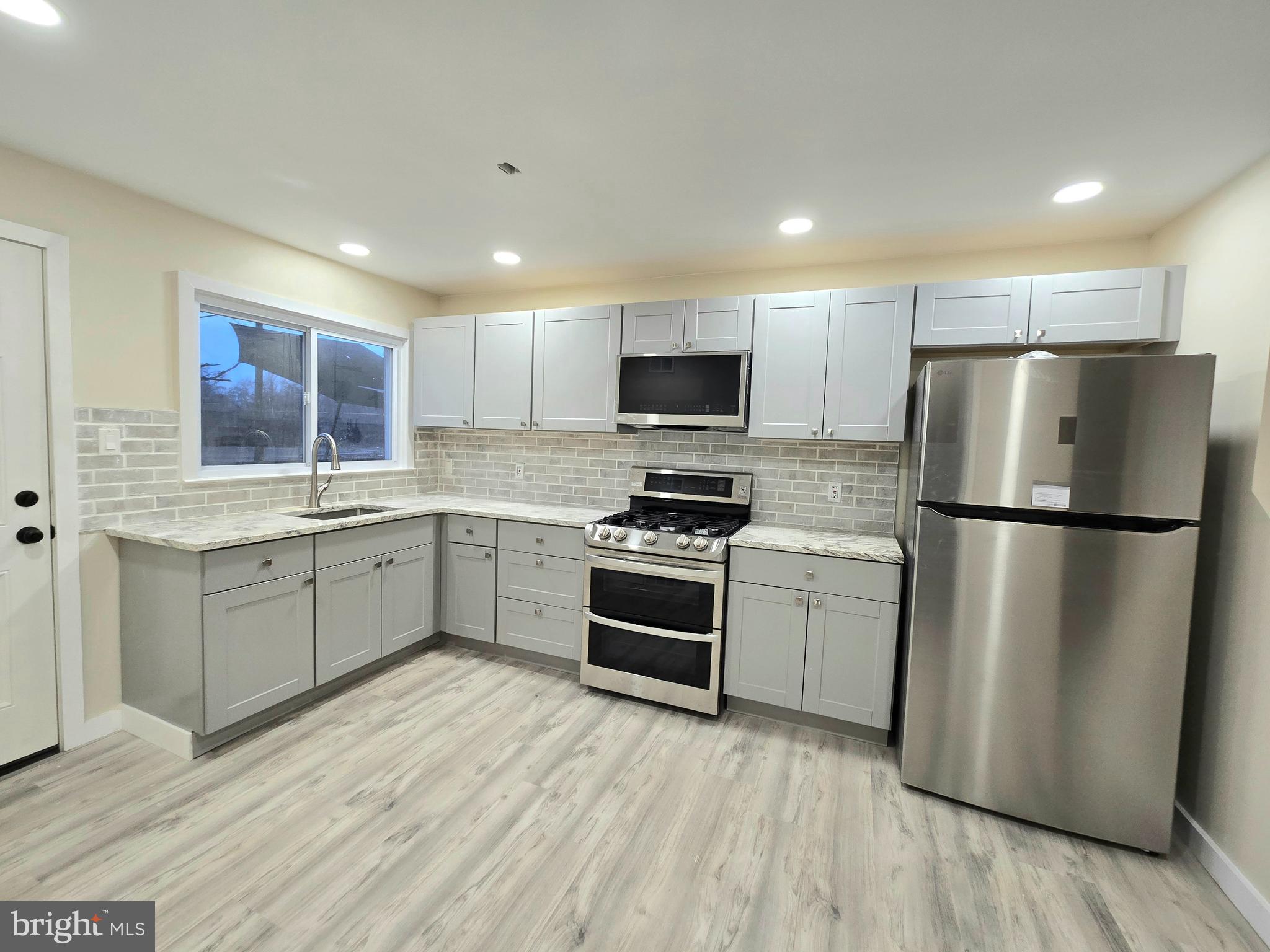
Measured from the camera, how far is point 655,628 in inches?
111

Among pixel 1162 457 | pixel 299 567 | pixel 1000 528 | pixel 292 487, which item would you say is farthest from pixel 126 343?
pixel 1162 457

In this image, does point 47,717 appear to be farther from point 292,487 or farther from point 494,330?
point 494,330

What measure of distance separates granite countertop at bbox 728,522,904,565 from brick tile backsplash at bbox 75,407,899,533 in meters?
0.14

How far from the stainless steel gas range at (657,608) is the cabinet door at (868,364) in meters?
0.86

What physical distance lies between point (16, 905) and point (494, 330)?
3.19 meters

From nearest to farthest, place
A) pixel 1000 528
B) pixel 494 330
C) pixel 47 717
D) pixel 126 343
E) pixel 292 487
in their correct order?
pixel 1000 528 → pixel 47 717 → pixel 126 343 → pixel 292 487 → pixel 494 330

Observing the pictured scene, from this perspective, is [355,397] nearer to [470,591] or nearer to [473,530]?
[473,530]

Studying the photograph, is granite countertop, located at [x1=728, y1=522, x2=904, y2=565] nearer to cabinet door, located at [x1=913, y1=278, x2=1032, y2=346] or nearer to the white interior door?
cabinet door, located at [x1=913, y1=278, x2=1032, y2=346]

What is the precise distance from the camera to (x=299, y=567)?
2525mm

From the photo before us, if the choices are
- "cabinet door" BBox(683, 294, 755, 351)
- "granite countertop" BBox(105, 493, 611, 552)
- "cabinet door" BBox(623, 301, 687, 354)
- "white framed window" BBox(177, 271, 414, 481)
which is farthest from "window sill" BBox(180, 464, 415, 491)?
"cabinet door" BBox(683, 294, 755, 351)

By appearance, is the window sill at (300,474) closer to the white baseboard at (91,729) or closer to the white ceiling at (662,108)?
the white baseboard at (91,729)

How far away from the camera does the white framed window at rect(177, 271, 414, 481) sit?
8.74 feet

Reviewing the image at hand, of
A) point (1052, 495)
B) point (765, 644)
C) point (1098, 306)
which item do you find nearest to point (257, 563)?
point (765, 644)

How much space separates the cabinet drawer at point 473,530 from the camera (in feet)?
10.9
